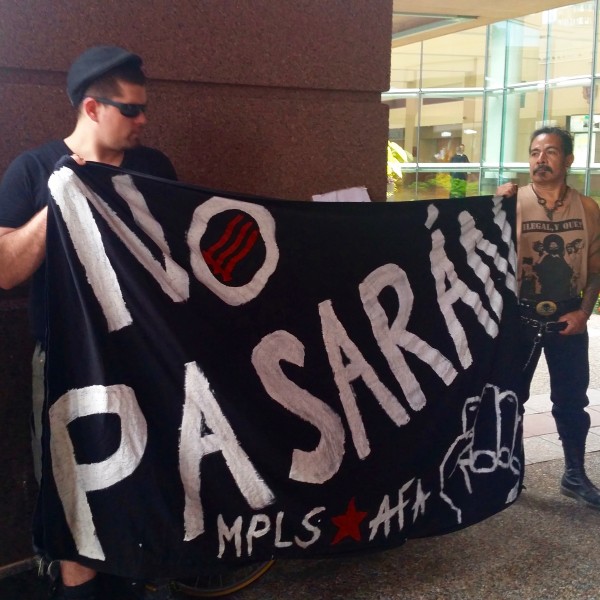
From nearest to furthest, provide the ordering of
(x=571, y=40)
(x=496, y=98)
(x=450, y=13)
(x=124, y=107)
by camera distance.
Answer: (x=124, y=107) → (x=450, y=13) → (x=571, y=40) → (x=496, y=98)

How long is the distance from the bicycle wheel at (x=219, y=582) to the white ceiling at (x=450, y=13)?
7917 millimetres

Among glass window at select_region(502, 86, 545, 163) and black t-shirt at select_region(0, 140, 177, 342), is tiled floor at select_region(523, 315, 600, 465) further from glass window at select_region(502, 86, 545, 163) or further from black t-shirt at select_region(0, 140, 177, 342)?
glass window at select_region(502, 86, 545, 163)

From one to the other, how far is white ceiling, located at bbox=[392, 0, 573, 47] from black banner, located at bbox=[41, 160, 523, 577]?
23.2 ft

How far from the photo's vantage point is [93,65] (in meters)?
2.71

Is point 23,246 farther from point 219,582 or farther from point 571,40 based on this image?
point 571,40

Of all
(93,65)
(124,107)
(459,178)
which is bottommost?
(124,107)

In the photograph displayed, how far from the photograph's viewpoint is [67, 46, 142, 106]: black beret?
2.69 metres

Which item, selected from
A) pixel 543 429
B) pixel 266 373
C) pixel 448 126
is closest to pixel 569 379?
pixel 543 429

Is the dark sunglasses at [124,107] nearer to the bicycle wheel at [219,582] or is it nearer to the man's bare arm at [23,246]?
the man's bare arm at [23,246]

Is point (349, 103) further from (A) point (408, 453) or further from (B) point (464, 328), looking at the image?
(A) point (408, 453)

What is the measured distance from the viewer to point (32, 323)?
109 inches

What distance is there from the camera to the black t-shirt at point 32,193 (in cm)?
259

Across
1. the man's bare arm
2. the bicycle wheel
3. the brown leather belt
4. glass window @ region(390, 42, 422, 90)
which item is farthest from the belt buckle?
glass window @ region(390, 42, 422, 90)

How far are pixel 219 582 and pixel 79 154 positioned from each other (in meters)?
1.85
